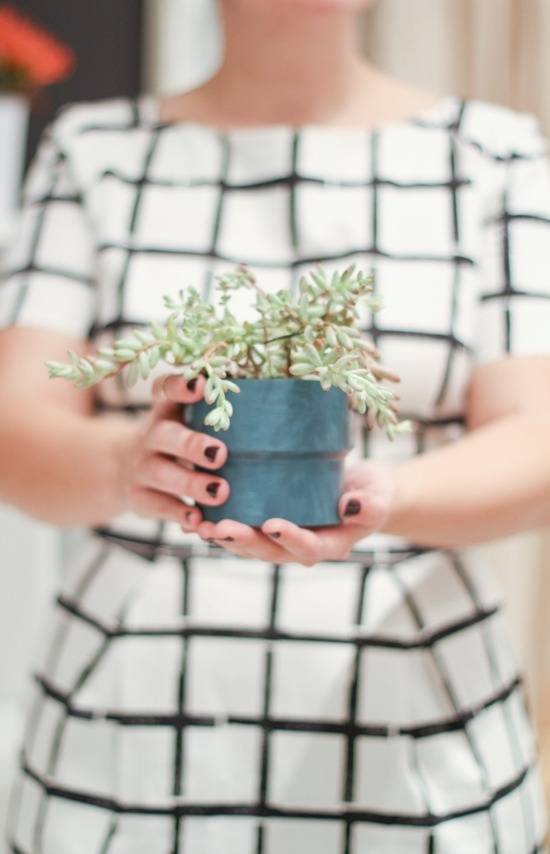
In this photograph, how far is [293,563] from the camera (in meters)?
0.79

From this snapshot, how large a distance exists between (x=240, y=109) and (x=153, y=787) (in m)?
0.56

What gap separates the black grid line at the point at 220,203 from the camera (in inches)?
35.3

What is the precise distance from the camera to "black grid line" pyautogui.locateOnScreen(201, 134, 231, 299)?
2.94 ft

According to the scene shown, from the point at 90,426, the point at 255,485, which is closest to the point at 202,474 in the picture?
the point at 255,485

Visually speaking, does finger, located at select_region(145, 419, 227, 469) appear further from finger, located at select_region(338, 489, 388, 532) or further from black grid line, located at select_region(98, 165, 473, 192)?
black grid line, located at select_region(98, 165, 473, 192)

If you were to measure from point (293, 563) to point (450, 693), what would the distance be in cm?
18

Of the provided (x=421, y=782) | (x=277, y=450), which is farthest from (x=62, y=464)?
A: (x=421, y=782)

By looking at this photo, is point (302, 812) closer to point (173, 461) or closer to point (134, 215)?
point (173, 461)

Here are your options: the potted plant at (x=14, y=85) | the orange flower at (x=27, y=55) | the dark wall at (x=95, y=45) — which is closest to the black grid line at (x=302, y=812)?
the potted plant at (x=14, y=85)

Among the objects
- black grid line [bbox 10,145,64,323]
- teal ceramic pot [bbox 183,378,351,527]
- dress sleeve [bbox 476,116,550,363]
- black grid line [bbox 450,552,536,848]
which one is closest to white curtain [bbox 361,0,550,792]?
black grid line [bbox 450,552,536,848]

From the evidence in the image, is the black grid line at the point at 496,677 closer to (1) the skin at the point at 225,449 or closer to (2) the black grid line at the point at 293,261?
(1) the skin at the point at 225,449

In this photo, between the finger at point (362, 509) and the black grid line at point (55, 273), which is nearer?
the finger at point (362, 509)

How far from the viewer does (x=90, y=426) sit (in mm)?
804

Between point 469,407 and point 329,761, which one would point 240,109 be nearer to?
point 469,407
